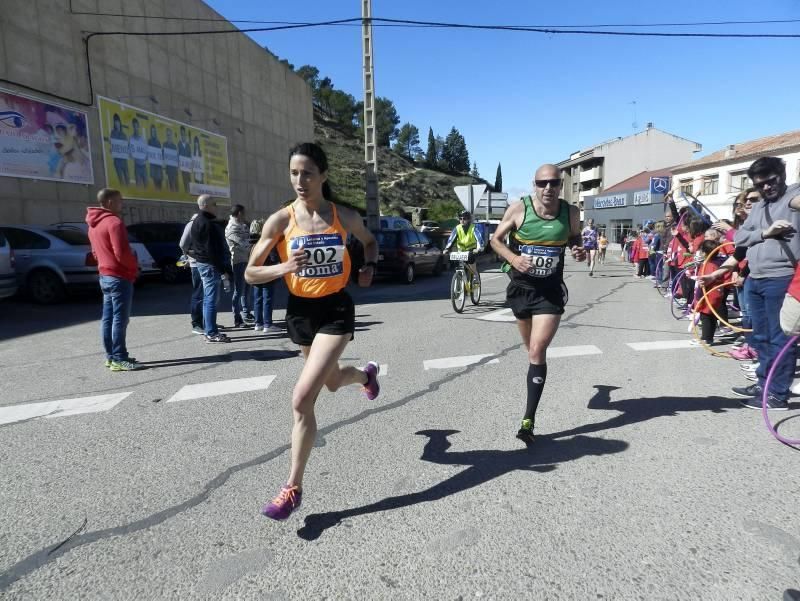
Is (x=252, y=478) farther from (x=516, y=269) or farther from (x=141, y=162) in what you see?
(x=141, y=162)

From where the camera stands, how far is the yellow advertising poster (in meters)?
16.7

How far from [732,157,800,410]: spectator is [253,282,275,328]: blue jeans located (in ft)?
19.1

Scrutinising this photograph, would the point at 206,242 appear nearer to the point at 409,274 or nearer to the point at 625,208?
the point at 409,274

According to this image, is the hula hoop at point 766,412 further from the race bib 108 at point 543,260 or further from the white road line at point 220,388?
the white road line at point 220,388

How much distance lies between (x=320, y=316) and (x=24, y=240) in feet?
35.5

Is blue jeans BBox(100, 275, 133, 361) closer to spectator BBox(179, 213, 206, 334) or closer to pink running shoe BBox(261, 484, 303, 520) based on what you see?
spectator BBox(179, 213, 206, 334)

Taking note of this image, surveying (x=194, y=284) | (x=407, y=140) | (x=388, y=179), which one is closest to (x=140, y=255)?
(x=194, y=284)

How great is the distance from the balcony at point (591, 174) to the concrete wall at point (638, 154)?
1.38m

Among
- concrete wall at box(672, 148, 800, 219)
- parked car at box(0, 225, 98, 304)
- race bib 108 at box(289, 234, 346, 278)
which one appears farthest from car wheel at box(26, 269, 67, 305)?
concrete wall at box(672, 148, 800, 219)

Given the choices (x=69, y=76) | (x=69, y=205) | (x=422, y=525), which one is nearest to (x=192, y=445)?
(x=422, y=525)

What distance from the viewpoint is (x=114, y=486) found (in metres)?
3.08

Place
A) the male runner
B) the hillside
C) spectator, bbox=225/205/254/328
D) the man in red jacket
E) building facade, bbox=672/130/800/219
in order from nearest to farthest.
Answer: the male runner → the man in red jacket → spectator, bbox=225/205/254/328 → building facade, bbox=672/130/800/219 → the hillside

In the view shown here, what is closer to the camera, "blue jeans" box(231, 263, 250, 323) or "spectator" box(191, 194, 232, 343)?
"spectator" box(191, 194, 232, 343)

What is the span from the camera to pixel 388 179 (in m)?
109
